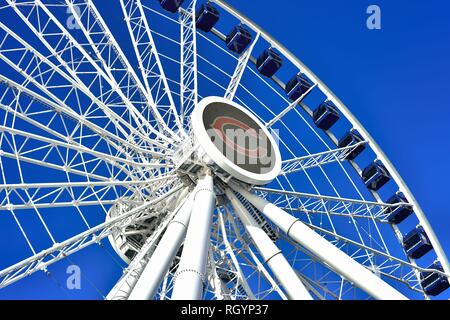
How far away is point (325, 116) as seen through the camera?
31.9m

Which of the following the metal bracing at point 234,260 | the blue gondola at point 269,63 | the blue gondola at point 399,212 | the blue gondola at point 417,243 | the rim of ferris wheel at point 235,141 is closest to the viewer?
the rim of ferris wheel at point 235,141

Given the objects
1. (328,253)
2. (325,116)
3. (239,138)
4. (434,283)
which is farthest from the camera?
(325,116)

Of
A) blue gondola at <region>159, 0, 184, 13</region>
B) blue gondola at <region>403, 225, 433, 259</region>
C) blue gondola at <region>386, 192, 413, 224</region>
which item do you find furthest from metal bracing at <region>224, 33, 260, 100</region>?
blue gondola at <region>403, 225, 433, 259</region>

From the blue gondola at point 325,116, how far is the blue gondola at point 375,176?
2.98 metres

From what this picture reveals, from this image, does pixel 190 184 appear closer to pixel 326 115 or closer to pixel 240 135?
pixel 240 135

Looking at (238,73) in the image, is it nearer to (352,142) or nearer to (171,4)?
(171,4)

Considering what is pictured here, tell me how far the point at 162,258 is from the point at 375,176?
648 inches

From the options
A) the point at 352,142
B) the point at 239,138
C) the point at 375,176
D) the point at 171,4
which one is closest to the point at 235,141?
the point at 239,138

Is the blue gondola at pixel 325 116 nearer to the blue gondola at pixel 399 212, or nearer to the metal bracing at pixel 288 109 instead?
the metal bracing at pixel 288 109

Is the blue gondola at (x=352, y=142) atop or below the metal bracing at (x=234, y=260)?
atop

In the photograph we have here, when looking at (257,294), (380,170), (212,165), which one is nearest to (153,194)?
(212,165)

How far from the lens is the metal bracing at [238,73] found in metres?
28.0

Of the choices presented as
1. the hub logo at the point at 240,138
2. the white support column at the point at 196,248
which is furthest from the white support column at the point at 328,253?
the white support column at the point at 196,248
